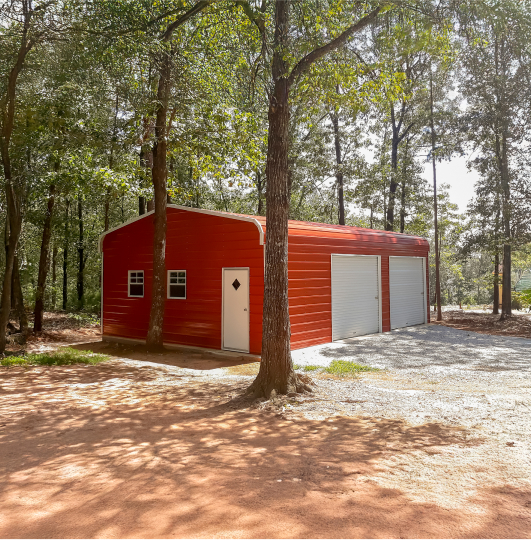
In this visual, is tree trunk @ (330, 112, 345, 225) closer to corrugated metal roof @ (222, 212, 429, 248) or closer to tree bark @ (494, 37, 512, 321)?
tree bark @ (494, 37, 512, 321)

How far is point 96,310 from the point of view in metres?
19.0

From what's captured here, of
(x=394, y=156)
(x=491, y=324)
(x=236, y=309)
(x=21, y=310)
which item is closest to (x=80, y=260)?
(x=21, y=310)

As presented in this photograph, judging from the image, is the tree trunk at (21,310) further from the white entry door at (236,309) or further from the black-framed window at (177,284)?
the white entry door at (236,309)

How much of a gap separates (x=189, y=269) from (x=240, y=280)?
172 centimetres

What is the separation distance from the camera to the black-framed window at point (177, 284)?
1109 centimetres

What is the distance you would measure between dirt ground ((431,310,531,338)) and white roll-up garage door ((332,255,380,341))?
11.9ft

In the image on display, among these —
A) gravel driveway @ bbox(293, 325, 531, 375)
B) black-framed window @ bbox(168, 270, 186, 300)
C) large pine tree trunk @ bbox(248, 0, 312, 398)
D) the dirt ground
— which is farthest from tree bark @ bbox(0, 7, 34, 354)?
the dirt ground

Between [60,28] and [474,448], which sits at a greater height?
[60,28]

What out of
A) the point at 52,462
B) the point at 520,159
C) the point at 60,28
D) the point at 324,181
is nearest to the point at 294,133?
A: the point at 324,181

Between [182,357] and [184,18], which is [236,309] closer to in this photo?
[182,357]

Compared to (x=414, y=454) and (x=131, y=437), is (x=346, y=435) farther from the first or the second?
(x=131, y=437)

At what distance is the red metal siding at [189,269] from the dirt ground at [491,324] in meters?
8.16

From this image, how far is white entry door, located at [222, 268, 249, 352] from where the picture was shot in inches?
385

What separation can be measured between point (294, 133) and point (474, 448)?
18.4 metres
